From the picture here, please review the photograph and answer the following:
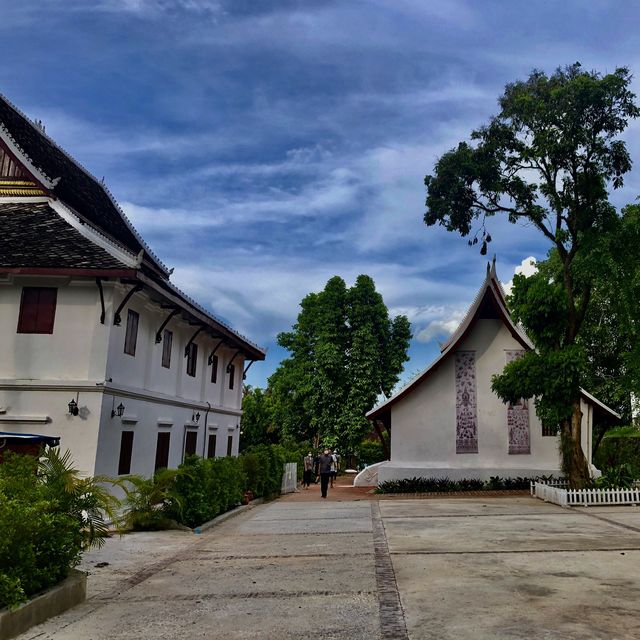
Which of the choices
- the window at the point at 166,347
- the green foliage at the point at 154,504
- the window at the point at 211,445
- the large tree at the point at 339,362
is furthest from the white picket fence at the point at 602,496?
the large tree at the point at 339,362

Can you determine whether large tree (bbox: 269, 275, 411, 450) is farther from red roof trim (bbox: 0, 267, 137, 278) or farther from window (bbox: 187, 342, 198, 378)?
red roof trim (bbox: 0, 267, 137, 278)

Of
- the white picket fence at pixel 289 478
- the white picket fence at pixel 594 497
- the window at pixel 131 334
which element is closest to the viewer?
the window at pixel 131 334

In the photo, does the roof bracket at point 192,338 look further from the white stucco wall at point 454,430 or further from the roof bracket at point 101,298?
the white stucco wall at point 454,430

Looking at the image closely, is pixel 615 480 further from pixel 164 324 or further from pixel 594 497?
pixel 164 324

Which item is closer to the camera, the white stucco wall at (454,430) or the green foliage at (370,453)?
the white stucco wall at (454,430)

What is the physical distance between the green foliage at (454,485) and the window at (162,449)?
27.0ft

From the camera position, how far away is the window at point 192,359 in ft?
61.4

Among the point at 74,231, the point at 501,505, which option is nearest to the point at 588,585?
the point at 501,505

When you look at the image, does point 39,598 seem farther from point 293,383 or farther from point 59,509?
point 293,383

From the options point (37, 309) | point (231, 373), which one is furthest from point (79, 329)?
point (231, 373)

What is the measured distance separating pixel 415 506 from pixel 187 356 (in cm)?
850

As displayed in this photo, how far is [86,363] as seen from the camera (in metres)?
12.7

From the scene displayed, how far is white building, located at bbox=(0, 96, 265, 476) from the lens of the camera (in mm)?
12469

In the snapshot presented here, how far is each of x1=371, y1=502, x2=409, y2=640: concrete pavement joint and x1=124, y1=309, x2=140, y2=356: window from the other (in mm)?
7776
